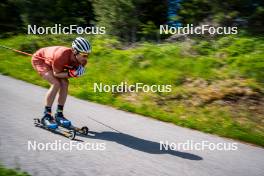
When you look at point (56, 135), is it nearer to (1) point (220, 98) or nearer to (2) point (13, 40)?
(1) point (220, 98)

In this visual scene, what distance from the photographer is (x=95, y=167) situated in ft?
19.4

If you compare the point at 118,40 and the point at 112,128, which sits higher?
the point at 118,40

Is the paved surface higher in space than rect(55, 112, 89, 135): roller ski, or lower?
lower

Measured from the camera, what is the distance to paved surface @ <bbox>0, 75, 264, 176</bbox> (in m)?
5.89

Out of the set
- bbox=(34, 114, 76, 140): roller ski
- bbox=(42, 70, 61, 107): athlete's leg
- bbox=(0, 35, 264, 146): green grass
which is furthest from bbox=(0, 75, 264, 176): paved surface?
bbox=(0, 35, 264, 146): green grass

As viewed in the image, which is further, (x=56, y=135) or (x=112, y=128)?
(x=112, y=128)

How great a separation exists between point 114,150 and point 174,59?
612 centimetres

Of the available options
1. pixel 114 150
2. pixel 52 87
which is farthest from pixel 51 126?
pixel 114 150

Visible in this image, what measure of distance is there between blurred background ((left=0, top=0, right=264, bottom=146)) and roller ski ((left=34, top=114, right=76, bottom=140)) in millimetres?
2786

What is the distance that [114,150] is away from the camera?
Result: 271 inches

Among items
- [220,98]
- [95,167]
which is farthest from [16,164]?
[220,98]

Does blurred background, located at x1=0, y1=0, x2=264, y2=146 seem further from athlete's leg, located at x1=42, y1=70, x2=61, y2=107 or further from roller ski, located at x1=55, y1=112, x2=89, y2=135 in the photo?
athlete's leg, located at x1=42, y1=70, x2=61, y2=107

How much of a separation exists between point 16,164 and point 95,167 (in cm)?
112

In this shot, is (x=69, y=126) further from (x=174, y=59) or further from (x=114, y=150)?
(x=174, y=59)
